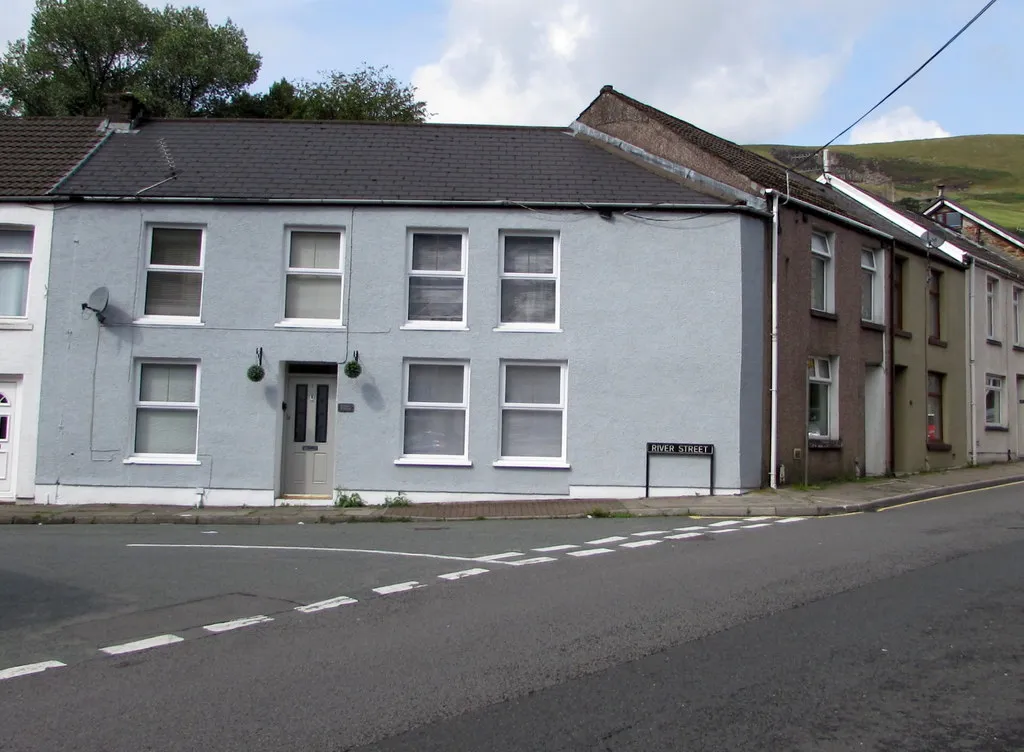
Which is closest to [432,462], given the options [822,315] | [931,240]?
[822,315]

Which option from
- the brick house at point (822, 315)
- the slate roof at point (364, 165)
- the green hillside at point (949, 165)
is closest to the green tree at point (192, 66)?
the slate roof at point (364, 165)

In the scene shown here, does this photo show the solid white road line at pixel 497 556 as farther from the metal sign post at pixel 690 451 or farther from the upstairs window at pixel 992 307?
the upstairs window at pixel 992 307

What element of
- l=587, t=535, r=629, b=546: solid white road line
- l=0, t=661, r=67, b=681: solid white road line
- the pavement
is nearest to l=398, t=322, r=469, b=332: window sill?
the pavement

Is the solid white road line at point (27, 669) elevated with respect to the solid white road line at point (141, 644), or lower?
lower

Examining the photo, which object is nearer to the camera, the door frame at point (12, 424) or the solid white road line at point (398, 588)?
the solid white road line at point (398, 588)

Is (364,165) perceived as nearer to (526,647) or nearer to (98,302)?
(98,302)

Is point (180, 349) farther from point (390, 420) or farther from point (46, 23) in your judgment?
point (46, 23)

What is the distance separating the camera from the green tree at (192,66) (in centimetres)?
4042

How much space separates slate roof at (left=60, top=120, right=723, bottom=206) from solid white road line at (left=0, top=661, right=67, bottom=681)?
1183cm

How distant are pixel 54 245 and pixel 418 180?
6.80m

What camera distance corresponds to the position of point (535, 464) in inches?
659

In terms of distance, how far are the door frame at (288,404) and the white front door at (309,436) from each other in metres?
0.02

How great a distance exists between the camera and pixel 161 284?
1730 cm

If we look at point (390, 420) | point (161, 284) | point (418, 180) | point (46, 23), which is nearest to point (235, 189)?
point (161, 284)
